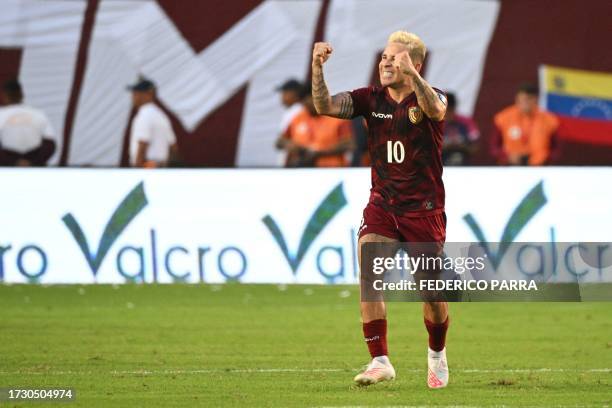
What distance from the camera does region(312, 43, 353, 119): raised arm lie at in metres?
9.18

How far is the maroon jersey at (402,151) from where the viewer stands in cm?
944

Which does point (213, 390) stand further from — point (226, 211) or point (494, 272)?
point (226, 211)

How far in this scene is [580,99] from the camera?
78.8ft

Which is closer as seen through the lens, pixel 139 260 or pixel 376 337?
pixel 376 337

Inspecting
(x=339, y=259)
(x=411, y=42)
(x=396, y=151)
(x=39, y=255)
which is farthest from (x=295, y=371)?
(x=39, y=255)

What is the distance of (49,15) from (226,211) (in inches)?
310

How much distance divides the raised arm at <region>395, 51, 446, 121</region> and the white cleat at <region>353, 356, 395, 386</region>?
1.55m

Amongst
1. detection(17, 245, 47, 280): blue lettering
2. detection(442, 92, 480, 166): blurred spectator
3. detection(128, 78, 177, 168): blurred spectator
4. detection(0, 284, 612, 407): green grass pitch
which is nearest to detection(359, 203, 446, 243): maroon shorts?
detection(0, 284, 612, 407): green grass pitch

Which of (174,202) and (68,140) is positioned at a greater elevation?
(68,140)

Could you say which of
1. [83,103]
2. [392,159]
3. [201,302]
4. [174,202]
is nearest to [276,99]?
[83,103]

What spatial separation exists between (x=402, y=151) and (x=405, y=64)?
0.69 metres

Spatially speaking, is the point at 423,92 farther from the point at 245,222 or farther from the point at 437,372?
the point at 245,222

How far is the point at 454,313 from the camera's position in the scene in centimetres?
1517

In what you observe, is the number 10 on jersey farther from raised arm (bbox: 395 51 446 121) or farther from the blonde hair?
the blonde hair
